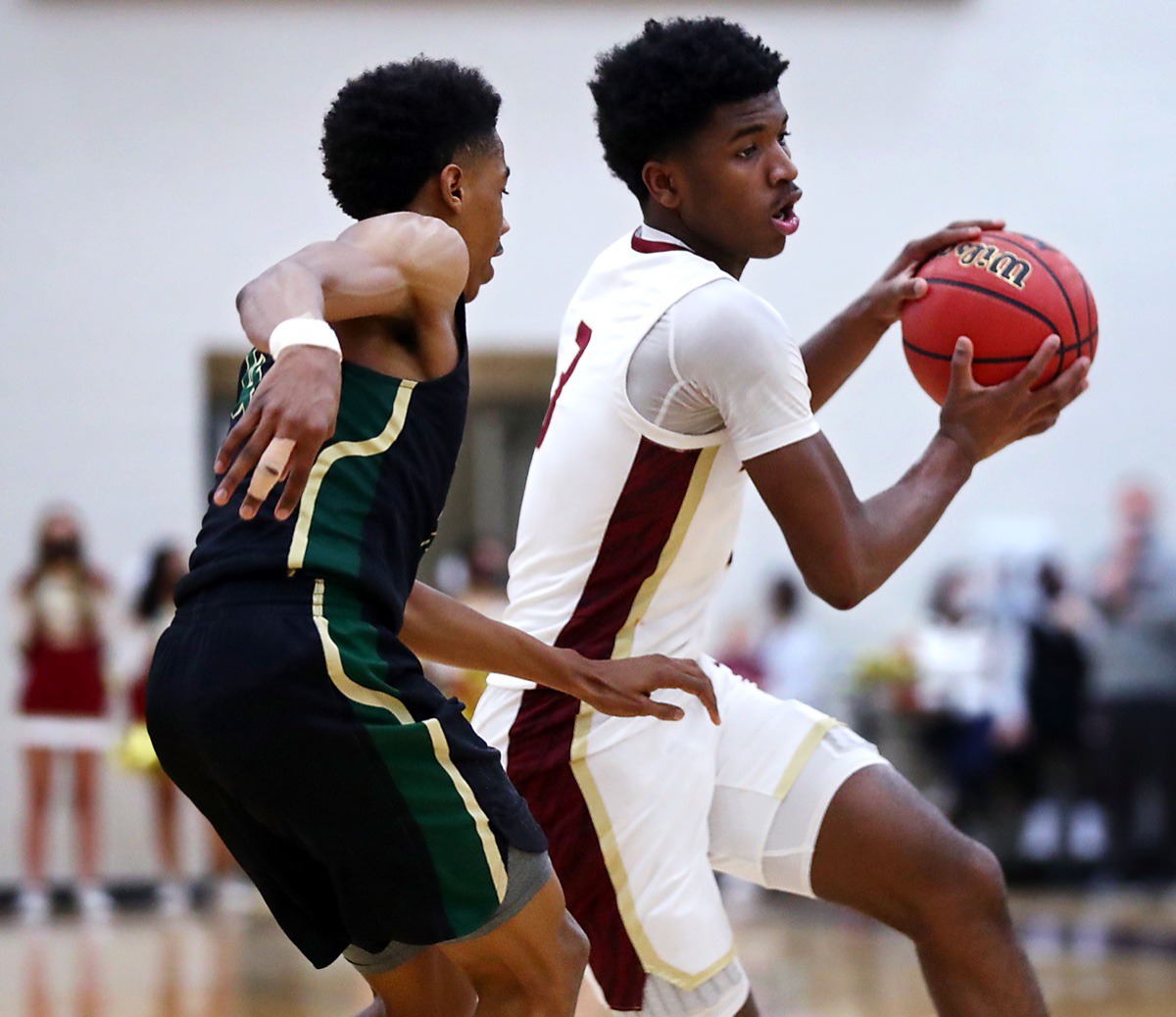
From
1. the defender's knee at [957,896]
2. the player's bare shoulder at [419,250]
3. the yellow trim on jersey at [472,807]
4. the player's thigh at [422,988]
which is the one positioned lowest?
the player's thigh at [422,988]

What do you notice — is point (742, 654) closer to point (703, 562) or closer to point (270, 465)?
point (703, 562)

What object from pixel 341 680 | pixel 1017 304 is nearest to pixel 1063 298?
pixel 1017 304

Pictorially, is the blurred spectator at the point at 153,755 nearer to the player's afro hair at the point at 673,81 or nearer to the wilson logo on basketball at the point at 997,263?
the player's afro hair at the point at 673,81

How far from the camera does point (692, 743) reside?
109 inches

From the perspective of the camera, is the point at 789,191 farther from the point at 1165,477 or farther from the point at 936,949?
the point at 1165,477

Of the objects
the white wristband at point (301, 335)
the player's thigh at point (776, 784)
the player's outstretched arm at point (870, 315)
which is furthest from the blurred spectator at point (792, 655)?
the white wristband at point (301, 335)

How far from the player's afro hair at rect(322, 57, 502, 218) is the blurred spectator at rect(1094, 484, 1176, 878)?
6475mm

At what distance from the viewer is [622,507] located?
2787 mm

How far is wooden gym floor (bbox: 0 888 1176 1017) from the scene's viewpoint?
5438 millimetres

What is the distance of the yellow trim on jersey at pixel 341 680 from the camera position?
2141 millimetres

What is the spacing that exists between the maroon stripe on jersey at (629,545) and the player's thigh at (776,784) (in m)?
0.26

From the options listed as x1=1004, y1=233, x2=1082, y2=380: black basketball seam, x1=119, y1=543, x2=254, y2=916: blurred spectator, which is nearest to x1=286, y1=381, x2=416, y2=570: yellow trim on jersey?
x1=1004, y1=233, x2=1082, y2=380: black basketball seam

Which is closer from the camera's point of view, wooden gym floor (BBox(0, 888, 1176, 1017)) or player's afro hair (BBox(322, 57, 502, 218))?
player's afro hair (BBox(322, 57, 502, 218))

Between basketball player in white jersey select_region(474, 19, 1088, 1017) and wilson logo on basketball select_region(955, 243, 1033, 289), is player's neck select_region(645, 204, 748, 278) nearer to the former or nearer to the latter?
basketball player in white jersey select_region(474, 19, 1088, 1017)
